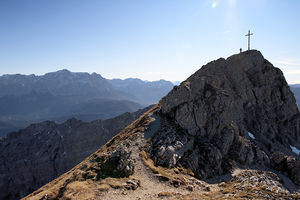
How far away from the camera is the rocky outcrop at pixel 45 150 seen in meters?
144

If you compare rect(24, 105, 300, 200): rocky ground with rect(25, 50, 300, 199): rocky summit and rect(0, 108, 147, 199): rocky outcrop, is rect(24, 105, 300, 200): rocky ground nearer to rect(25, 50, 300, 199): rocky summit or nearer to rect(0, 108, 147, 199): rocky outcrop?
rect(25, 50, 300, 199): rocky summit

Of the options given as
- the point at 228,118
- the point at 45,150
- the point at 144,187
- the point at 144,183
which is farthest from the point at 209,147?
the point at 45,150

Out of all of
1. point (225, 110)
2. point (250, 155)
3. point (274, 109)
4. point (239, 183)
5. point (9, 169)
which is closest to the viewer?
point (239, 183)

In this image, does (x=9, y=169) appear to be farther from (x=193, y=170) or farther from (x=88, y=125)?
(x=193, y=170)

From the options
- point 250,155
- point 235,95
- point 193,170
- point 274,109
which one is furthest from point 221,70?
point 193,170

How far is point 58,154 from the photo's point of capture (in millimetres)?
159125

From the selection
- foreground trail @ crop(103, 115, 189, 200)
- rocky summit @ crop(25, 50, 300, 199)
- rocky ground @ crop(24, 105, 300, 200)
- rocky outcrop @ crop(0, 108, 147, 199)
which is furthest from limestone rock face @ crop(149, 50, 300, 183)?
rocky outcrop @ crop(0, 108, 147, 199)

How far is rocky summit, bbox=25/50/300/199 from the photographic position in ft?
95.2

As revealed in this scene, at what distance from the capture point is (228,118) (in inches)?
2234

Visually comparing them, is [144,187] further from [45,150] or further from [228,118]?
[45,150]

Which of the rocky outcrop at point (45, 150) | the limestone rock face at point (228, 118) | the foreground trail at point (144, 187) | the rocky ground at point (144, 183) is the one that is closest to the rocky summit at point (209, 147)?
the foreground trail at point (144, 187)

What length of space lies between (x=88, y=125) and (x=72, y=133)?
15.3 meters

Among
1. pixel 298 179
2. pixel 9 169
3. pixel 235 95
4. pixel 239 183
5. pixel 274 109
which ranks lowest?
pixel 9 169

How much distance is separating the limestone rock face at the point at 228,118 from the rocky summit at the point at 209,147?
25 cm
